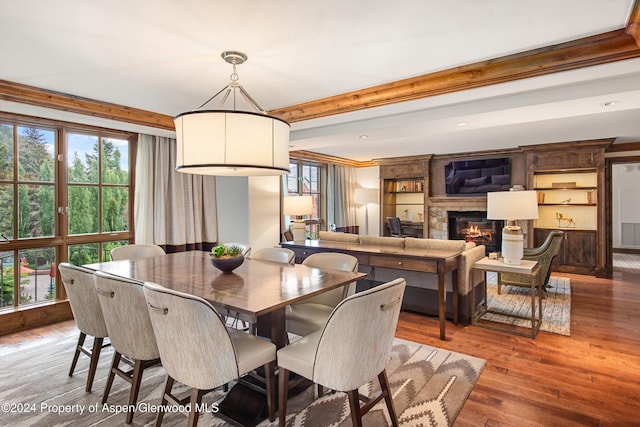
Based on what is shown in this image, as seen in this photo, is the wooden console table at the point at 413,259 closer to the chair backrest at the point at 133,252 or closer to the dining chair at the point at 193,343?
the chair backrest at the point at 133,252

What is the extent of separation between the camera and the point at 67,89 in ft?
10.4

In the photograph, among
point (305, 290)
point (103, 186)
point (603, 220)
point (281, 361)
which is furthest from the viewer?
point (603, 220)

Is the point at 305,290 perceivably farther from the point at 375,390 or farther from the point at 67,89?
the point at 67,89

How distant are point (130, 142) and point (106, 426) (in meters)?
3.44

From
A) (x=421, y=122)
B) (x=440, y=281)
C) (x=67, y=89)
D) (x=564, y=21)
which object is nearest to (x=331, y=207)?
(x=421, y=122)

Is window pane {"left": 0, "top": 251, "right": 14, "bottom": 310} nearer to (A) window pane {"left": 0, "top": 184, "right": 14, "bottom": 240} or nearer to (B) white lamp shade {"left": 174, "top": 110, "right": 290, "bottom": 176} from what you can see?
(A) window pane {"left": 0, "top": 184, "right": 14, "bottom": 240}

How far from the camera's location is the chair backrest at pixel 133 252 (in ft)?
10.5

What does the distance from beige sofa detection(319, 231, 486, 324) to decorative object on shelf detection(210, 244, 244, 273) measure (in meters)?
1.95

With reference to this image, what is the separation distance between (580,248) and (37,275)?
8209 mm

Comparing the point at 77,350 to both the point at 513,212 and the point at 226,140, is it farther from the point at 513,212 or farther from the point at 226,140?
the point at 513,212

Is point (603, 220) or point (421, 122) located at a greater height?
point (421, 122)

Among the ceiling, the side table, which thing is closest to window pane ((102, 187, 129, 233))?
the ceiling

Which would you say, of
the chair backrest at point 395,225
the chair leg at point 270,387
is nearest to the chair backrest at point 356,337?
the chair leg at point 270,387

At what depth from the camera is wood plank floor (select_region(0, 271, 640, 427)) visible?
209cm
